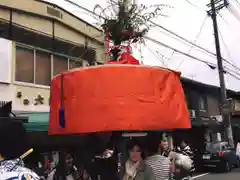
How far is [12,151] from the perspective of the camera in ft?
7.75

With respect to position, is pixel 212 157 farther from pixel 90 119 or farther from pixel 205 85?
pixel 90 119

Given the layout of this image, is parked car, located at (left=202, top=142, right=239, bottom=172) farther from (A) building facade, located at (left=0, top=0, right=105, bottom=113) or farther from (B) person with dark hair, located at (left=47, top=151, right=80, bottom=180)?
(B) person with dark hair, located at (left=47, top=151, right=80, bottom=180)

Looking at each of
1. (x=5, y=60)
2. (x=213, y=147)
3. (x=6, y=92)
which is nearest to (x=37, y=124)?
(x=6, y=92)

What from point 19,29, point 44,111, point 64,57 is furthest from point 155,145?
point 64,57

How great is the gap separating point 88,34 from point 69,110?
35.1 feet

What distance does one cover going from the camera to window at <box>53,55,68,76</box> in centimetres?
1276

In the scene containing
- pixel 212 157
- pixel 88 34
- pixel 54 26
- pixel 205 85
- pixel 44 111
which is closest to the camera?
pixel 44 111

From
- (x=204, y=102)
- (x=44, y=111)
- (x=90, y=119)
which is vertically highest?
(x=204, y=102)

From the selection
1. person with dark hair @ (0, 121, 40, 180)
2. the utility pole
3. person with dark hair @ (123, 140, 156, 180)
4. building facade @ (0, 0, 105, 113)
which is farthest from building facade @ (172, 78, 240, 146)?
person with dark hair @ (0, 121, 40, 180)

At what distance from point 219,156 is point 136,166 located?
1497cm

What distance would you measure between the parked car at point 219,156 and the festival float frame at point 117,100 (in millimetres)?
15048

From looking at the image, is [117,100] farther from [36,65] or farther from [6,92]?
Result: [36,65]

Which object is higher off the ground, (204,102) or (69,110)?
(204,102)

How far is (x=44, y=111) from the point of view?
11.4 m
